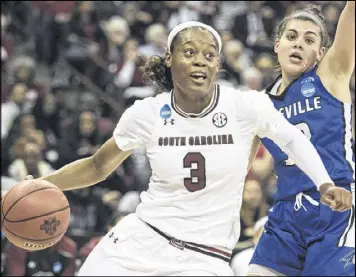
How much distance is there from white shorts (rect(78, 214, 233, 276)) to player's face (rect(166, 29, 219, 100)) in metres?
0.76

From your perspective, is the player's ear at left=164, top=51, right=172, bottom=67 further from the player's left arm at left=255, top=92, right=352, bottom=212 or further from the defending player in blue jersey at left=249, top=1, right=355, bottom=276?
the defending player in blue jersey at left=249, top=1, right=355, bottom=276

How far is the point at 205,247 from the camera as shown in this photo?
4.19 meters

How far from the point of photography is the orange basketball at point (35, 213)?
439 centimetres

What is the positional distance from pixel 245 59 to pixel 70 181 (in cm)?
714

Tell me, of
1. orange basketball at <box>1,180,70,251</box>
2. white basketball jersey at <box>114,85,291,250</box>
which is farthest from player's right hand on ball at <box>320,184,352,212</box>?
orange basketball at <box>1,180,70,251</box>

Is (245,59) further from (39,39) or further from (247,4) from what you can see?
(39,39)

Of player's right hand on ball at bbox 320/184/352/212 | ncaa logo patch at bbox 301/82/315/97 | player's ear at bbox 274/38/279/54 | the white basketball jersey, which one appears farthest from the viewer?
player's ear at bbox 274/38/279/54

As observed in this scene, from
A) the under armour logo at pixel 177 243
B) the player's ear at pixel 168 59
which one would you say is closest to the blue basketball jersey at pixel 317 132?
the player's ear at pixel 168 59

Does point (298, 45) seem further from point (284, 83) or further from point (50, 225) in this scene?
point (50, 225)

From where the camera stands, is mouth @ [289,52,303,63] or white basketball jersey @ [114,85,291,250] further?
mouth @ [289,52,303,63]

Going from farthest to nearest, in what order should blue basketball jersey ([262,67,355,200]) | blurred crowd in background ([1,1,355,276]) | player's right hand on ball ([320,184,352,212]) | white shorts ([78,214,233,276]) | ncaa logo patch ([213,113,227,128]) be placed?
blurred crowd in background ([1,1,355,276]) < blue basketball jersey ([262,67,355,200]) < ncaa logo patch ([213,113,227,128]) < white shorts ([78,214,233,276]) < player's right hand on ball ([320,184,352,212])

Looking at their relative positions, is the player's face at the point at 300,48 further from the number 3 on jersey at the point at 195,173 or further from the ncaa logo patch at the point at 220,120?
the number 3 on jersey at the point at 195,173

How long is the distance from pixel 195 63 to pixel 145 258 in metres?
1.05

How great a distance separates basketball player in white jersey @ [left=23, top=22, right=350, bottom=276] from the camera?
164 inches
